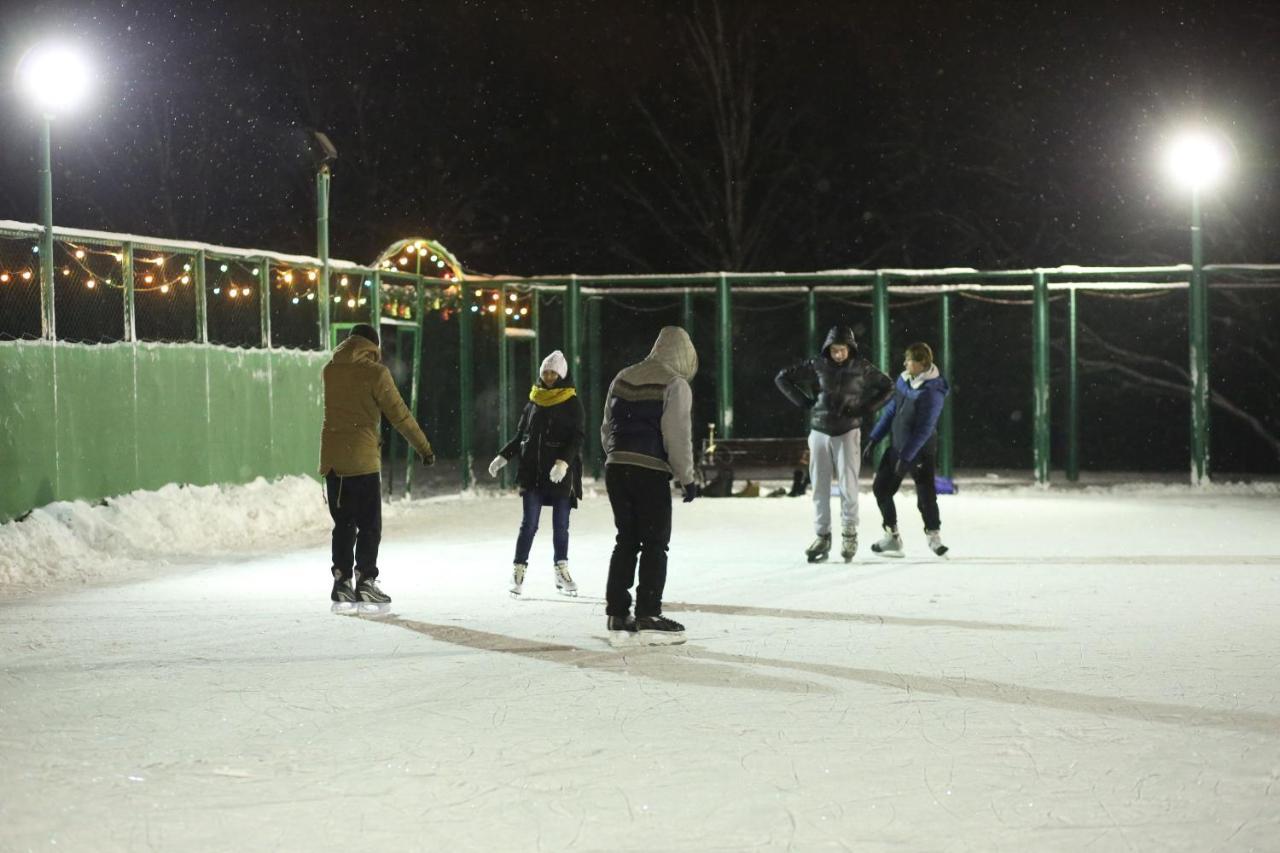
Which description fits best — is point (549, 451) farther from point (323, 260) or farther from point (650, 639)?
point (323, 260)

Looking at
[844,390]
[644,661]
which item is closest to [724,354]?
[844,390]

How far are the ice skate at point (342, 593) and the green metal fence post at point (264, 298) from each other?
23.9 feet

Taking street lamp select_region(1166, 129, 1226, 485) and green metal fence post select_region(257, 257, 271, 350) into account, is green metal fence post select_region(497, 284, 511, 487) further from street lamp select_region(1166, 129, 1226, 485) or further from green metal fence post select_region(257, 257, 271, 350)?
street lamp select_region(1166, 129, 1226, 485)

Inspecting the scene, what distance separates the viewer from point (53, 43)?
12266mm

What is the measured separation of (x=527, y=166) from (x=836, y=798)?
31.0 m

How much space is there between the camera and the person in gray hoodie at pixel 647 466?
8070 mm

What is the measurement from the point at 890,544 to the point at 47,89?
7348 millimetres

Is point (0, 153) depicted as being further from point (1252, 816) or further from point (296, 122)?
point (1252, 816)

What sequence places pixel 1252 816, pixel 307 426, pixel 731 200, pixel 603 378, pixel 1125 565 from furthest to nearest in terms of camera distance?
1. pixel 731 200
2. pixel 603 378
3. pixel 307 426
4. pixel 1125 565
5. pixel 1252 816

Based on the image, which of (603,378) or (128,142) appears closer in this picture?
(603,378)

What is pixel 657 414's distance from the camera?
8.12 m

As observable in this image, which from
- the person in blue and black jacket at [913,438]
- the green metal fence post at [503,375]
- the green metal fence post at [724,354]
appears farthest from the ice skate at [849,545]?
the green metal fence post at [503,375]

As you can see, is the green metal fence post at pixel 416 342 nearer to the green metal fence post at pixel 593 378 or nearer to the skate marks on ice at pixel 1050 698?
the green metal fence post at pixel 593 378

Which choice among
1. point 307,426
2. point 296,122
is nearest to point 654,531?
point 307,426
